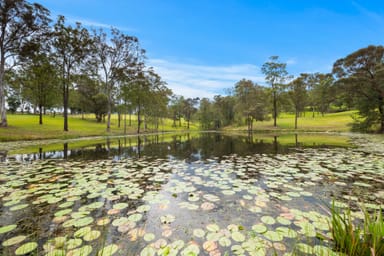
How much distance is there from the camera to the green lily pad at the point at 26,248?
1.75m

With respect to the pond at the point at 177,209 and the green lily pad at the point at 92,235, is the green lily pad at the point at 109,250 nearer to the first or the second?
the pond at the point at 177,209

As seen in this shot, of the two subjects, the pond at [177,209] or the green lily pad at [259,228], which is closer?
the pond at [177,209]

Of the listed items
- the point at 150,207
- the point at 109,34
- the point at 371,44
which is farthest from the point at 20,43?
the point at 371,44

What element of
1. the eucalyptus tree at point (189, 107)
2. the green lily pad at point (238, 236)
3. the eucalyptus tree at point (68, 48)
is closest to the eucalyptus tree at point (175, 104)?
the eucalyptus tree at point (189, 107)

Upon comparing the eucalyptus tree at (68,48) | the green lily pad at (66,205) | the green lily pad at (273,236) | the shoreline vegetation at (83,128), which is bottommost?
the green lily pad at (66,205)

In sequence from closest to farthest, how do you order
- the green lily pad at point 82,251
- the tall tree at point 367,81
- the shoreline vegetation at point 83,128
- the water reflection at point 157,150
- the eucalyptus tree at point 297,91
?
the green lily pad at point 82,251 → the water reflection at point 157,150 → the shoreline vegetation at point 83,128 → the tall tree at point 367,81 → the eucalyptus tree at point 297,91

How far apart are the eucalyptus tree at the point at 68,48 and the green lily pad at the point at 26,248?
68.8 ft

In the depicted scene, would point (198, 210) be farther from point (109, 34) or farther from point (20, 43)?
point (109, 34)

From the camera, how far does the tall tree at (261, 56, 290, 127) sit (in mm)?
30672

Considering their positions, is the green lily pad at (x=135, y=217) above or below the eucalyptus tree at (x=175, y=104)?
below

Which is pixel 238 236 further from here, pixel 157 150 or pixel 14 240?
pixel 157 150

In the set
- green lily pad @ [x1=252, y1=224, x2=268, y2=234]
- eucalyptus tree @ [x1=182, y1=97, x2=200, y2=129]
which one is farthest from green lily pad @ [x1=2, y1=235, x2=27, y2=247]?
eucalyptus tree @ [x1=182, y1=97, x2=200, y2=129]

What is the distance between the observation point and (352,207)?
8.86 ft

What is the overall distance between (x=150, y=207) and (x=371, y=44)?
26.9m
